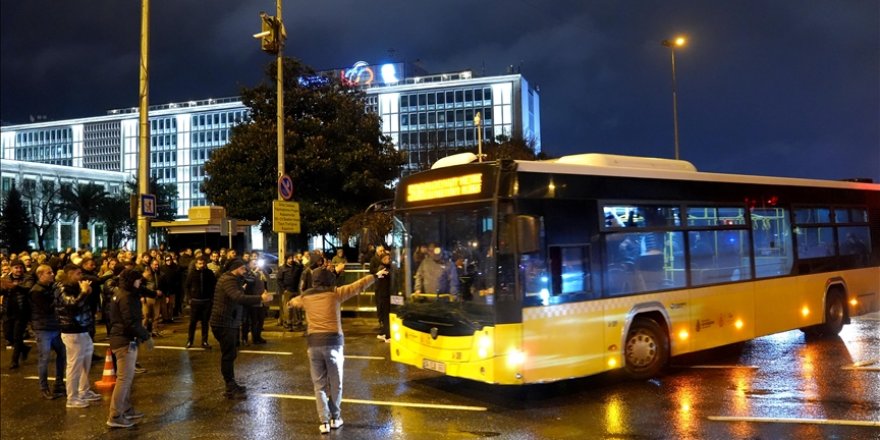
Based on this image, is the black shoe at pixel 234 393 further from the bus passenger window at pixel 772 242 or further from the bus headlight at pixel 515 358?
the bus passenger window at pixel 772 242

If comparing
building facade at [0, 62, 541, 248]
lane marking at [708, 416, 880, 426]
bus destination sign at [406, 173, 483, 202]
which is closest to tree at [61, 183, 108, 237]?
building facade at [0, 62, 541, 248]

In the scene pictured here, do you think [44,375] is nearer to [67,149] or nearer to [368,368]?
[368,368]

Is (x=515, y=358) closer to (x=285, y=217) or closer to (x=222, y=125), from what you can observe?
(x=285, y=217)

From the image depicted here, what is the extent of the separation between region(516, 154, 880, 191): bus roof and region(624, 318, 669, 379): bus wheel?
2058mm

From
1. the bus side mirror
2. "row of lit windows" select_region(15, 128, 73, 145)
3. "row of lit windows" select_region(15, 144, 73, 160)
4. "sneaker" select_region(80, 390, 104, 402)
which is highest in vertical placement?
"row of lit windows" select_region(15, 128, 73, 145)

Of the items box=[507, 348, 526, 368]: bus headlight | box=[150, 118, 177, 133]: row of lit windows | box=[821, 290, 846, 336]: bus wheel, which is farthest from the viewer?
box=[150, 118, 177, 133]: row of lit windows

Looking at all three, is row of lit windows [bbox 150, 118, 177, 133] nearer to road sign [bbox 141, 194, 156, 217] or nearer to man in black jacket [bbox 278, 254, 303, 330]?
road sign [bbox 141, 194, 156, 217]

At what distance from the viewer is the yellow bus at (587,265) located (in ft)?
24.0

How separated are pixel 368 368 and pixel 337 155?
19059 mm

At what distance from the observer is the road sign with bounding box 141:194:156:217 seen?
1480 centimetres

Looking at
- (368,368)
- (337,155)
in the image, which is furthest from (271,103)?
(368,368)

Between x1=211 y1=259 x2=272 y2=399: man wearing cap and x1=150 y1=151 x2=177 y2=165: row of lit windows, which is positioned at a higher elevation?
x1=150 y1=151 x2=177 y2=165: row of lit windows

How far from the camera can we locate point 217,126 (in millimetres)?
110312

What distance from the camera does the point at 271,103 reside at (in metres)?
28.8
